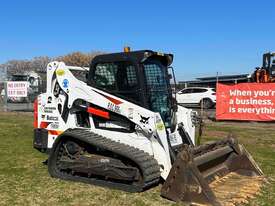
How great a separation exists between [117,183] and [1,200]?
5.90 ft

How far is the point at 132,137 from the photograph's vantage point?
7.75 meters

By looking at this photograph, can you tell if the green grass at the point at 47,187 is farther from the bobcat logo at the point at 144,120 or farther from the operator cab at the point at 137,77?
the operator cab at the point at 137,77

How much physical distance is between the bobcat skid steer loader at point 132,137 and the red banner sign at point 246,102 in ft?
36.3

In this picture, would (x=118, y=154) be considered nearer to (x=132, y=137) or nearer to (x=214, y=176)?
(x=132, y=137)

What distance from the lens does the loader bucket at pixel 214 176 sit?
6.75 metres

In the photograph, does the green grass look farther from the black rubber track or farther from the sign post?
the sign post

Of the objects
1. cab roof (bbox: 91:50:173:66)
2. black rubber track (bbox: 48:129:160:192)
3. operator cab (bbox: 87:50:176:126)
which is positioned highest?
cab roof (bbox: 91:50:173:66)

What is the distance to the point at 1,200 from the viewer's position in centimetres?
690

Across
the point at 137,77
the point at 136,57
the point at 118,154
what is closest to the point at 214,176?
the point at 118,154

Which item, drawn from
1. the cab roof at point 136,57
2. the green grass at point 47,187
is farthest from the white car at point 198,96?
the cab roof at point 136,57

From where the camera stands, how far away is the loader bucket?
6.75m

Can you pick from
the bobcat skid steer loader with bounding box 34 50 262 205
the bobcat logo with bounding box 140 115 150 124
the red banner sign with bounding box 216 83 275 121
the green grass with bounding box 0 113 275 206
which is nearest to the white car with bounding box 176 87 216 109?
the red banner sign with bounding box 216 83 275 121

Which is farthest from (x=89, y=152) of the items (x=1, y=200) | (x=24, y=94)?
(x=24, y=94)

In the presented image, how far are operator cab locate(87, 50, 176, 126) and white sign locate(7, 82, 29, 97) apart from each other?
55.2 ft
